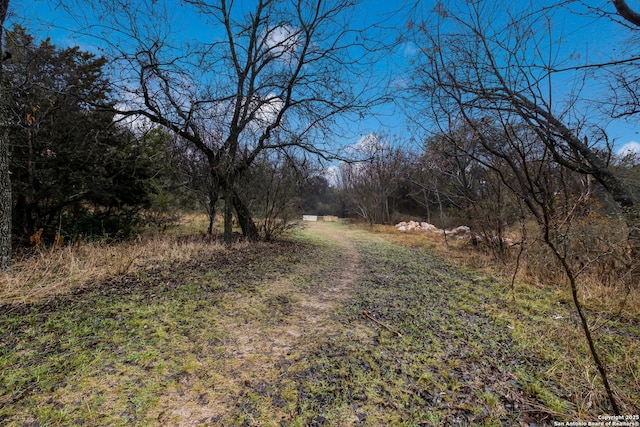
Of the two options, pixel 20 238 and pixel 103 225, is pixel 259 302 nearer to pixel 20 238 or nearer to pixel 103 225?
pixel 20 238

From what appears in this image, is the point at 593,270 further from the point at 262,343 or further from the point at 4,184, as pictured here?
the point at 4,184

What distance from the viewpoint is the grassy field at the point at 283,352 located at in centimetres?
171

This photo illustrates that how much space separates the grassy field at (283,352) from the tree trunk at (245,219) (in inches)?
142

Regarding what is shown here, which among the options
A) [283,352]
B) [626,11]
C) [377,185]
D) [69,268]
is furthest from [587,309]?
[377,185]

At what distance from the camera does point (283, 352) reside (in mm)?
2385

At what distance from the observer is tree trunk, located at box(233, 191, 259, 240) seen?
24.9 ft

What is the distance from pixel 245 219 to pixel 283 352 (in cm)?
592

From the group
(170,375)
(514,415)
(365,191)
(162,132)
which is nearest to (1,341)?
(170,375)

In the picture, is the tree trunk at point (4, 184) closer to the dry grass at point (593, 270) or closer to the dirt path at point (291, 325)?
the dirt path at point (291, 325)

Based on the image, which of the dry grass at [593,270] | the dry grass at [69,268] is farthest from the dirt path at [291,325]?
the dry grass at [593,270]

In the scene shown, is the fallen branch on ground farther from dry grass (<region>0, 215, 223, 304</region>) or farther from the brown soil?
dry grass (<region>0, 215, 223, 304</region>)

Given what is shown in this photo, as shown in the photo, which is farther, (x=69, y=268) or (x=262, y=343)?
(x=69, y=268)

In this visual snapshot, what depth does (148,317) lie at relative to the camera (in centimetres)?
279

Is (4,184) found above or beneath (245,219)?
above
